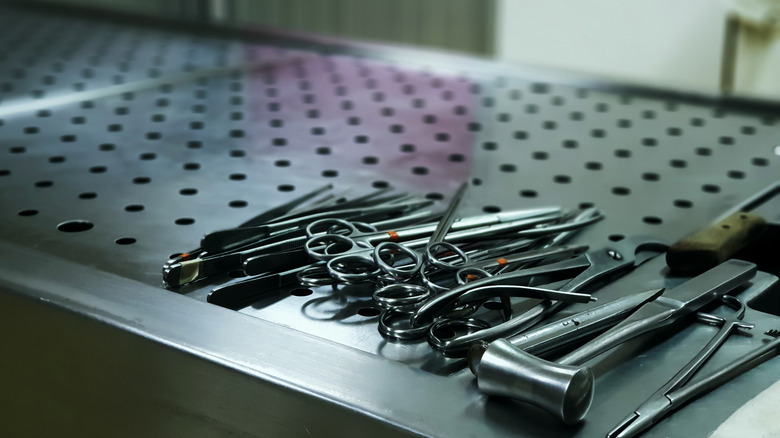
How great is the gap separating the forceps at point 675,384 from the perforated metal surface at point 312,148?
0.03 m

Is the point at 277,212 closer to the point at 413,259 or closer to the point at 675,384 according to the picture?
the point at 413,259

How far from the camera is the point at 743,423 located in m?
0.43

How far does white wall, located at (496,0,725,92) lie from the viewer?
2.34 meters

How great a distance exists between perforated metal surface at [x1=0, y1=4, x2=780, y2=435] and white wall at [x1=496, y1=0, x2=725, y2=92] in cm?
123

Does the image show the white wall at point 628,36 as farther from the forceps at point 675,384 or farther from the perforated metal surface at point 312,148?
the forceps at point 675,384

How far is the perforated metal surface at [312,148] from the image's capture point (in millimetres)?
700

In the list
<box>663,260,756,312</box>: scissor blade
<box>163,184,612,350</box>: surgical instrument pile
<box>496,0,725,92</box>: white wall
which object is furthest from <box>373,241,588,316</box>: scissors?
<box>496,0,725,92</box>: white wall

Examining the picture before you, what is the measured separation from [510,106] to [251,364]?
74 centimetres

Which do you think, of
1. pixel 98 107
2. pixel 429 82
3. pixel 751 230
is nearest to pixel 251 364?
pixel 751 230

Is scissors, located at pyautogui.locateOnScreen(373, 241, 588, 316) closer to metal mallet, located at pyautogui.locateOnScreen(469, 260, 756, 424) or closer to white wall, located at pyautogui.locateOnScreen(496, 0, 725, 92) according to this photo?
metal mallet, located at pyautogui.locateOnScreen(469, 260, 756, 424)

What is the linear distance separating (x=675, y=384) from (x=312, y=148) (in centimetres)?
56

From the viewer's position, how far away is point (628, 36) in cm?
243

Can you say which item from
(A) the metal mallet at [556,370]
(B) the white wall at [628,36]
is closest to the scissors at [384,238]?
(A) the metal mallet at [556,370]

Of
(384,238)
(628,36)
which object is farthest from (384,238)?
(628,36)
